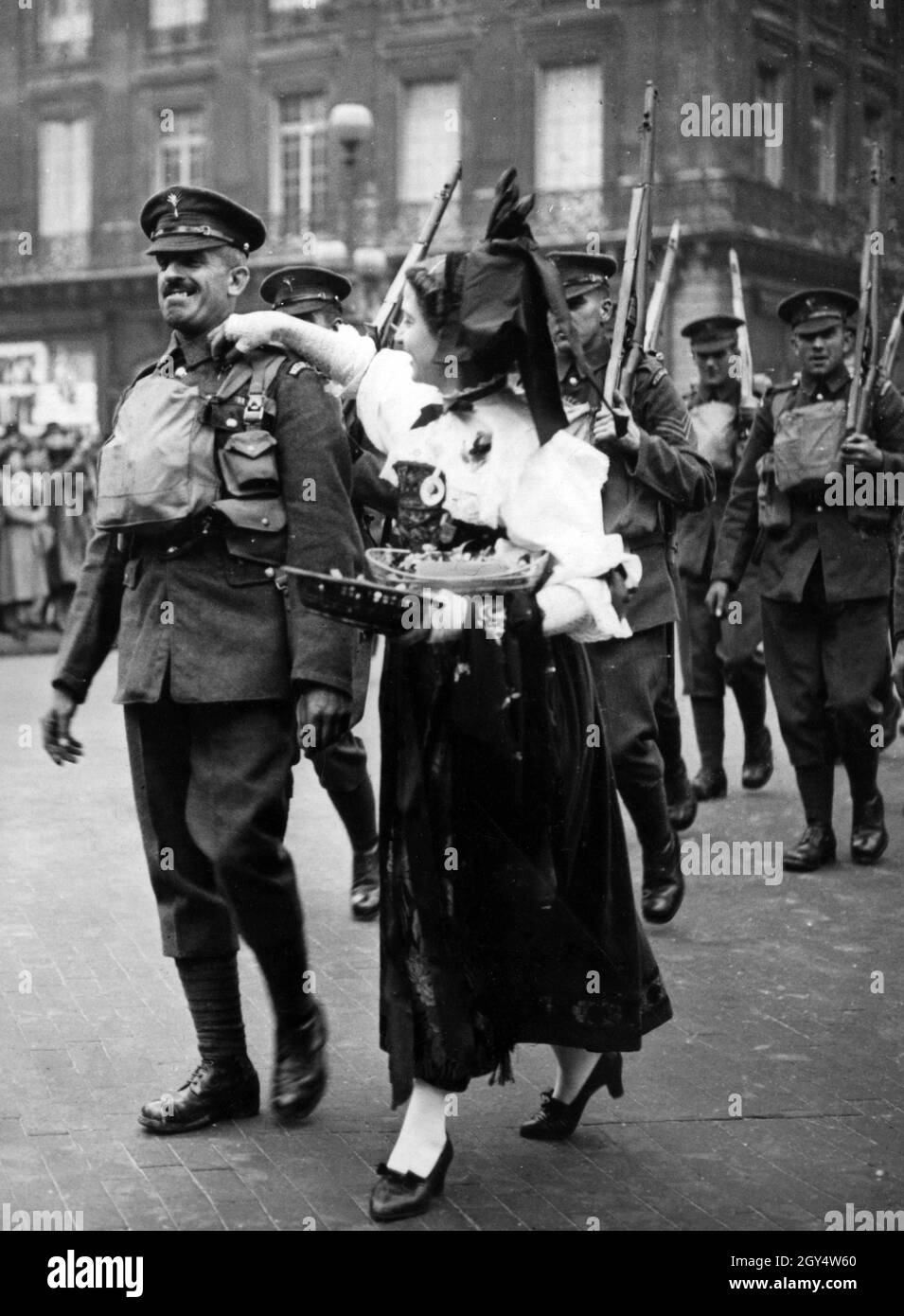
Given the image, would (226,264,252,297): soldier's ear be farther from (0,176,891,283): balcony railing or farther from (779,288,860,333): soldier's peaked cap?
(0,176,891,283): balcony railing

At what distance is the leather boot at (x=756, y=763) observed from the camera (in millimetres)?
10219

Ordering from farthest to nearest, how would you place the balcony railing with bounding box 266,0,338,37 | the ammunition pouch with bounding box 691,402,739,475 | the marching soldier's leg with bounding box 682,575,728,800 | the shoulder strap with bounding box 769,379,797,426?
1. the balcony railing with bounding box 266,0,338,37
2. the ammunition pouch with bounding box 691,402,739,475
3. the marching soldier's leg with bounding box 682,575,728,800
4. the shoulder strap with bounding box 769,379,797,426

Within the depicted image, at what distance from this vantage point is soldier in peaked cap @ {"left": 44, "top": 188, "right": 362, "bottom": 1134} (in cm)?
477

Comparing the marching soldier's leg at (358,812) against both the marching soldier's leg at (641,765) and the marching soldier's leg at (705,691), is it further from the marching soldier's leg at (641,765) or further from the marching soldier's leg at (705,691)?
the marching soldier's leg at (705,691)

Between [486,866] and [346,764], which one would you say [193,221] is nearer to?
[486,866]

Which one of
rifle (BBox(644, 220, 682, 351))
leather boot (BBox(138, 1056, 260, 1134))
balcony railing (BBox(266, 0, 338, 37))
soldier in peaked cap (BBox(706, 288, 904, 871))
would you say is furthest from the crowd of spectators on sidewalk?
leather boot (BBox(138, 1056, 260, 1134))

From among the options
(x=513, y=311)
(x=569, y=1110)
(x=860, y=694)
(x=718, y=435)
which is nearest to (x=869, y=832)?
(x=860, y=694)

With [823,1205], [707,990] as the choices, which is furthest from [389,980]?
[707,990]

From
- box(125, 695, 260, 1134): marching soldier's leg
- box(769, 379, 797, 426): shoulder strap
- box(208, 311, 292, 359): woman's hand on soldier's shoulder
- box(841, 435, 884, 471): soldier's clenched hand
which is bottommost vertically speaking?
box(125, 695, 260, 1134): marching soldier's leg

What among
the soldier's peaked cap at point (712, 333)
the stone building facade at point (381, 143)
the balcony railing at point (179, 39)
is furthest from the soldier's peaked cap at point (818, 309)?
the balcony railing at point (179, 39)

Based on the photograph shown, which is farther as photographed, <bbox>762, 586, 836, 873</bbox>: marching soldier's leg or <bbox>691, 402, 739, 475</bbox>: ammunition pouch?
<bbox>691, 402, 739, 475</bbox>: ammunition pouch

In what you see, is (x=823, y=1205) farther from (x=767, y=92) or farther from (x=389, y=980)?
(x=767, y=92)

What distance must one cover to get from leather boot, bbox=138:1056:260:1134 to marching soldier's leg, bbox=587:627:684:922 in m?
2.48
